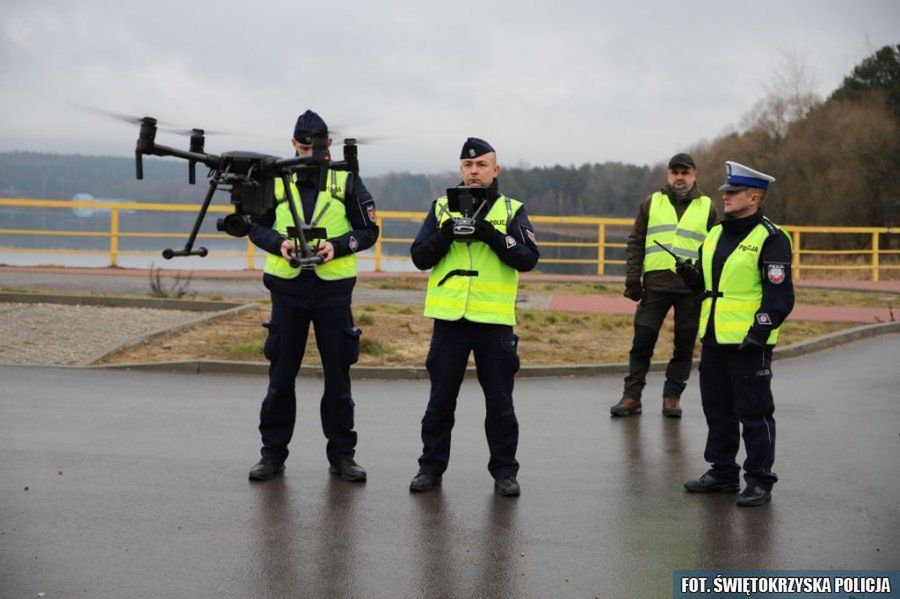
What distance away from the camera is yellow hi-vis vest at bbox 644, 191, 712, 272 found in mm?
8945

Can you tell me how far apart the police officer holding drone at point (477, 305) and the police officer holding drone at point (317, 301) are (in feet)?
1.46

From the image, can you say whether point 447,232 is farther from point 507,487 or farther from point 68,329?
point 68,329

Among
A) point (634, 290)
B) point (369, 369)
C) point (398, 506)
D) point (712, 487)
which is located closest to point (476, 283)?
point (398, 506)

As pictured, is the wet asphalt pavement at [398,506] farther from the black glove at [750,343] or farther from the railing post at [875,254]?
the railing post at [875,254]

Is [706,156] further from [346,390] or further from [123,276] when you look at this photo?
[346,390]

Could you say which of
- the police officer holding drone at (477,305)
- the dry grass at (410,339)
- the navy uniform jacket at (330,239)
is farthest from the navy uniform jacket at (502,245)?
the dry grass at (410,339)

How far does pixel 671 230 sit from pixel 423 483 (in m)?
3.59

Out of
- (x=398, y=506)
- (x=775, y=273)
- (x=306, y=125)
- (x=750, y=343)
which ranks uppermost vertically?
(x=306, y=125)

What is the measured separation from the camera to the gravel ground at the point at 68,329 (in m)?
11.6

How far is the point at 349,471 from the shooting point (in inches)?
268

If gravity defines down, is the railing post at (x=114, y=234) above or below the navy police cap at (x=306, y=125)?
below

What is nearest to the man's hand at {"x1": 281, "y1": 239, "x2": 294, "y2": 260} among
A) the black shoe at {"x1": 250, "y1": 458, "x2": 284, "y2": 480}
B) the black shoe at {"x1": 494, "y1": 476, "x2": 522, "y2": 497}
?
the black shoe at {"x1": 250, "y1": 458, "x2": 284, "y2": 480}

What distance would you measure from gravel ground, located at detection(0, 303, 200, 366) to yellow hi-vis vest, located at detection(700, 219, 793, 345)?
6.99 meters

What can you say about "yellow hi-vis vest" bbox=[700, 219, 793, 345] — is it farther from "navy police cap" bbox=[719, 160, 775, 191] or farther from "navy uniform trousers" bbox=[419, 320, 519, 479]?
"navy uniform trousers" bbox=[419, 320, 519, 479]
